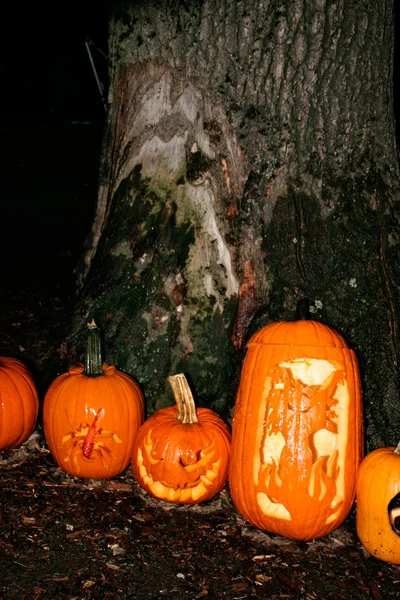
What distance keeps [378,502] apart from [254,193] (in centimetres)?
171

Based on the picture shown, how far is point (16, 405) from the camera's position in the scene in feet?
11.8

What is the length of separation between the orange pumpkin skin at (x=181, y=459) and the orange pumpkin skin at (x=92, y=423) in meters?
0.14

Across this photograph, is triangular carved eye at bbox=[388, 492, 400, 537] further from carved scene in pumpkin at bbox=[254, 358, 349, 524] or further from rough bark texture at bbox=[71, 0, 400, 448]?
rough bark texture at bbox=[71, 0, 400, 448]

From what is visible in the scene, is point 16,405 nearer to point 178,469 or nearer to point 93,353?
point 93,353

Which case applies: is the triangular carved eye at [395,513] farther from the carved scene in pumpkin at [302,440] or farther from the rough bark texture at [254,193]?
the rough bark texture at [254,193]

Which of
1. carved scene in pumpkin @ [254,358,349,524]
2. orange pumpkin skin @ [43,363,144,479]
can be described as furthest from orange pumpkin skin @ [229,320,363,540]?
orange pumpkin skin @ [43,363,144,479]

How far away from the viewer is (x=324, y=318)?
358 centimetres

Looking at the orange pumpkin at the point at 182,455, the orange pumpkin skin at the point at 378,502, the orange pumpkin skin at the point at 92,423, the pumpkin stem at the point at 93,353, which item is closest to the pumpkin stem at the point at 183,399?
the orange pumpkin at the point at 182,455

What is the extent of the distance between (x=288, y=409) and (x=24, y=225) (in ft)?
24.5

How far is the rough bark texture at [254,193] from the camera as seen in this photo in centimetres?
347

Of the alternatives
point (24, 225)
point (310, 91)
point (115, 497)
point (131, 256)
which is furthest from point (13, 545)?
point (24, 225)

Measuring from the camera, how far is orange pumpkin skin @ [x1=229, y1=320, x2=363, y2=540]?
295 cm

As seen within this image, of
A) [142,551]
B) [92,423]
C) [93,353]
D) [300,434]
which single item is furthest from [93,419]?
[300,434]

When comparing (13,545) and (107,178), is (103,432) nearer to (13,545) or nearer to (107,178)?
(13,545)
